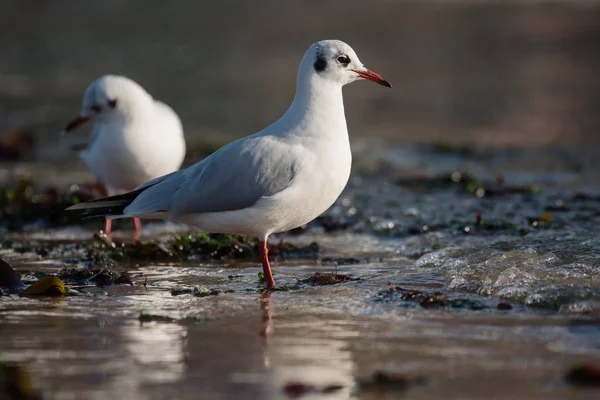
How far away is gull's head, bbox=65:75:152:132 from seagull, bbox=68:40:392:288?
7.49 feet

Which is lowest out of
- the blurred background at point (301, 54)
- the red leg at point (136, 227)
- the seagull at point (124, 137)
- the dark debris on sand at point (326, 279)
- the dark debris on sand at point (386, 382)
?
the dark debris on sand at point (386, 382)

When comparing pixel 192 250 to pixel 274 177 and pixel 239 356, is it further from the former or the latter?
pixel 239 356

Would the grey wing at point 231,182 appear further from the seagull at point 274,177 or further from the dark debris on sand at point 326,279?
the dark debris on sand at point 326,279

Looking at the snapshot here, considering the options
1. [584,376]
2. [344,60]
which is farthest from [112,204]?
[584,376]

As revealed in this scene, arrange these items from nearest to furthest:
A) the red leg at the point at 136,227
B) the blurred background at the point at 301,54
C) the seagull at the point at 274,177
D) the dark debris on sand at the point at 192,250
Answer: the seagull at the point at 274,177 < the dark debris on sand at the point at 192,250 < the red leg at the point at 136,227 < the blurred background at the point at 301,54

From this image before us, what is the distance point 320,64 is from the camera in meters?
6.41

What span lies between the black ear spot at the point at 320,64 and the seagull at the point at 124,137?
2.58m

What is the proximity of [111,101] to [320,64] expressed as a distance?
9.04ft

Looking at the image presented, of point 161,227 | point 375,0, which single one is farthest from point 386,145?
point 375,0

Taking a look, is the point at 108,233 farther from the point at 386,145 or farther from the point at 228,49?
the point at 228,49

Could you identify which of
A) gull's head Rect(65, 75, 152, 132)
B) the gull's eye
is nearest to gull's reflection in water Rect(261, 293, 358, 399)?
the gull's eye

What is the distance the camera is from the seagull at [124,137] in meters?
8.54

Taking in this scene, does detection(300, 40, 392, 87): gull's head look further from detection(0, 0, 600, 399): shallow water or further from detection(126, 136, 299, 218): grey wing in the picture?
detection(0, 0, 600, 399): shallow water

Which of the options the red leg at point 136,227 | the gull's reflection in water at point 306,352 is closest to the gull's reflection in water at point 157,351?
the gull's reflection in water at point 306,352
